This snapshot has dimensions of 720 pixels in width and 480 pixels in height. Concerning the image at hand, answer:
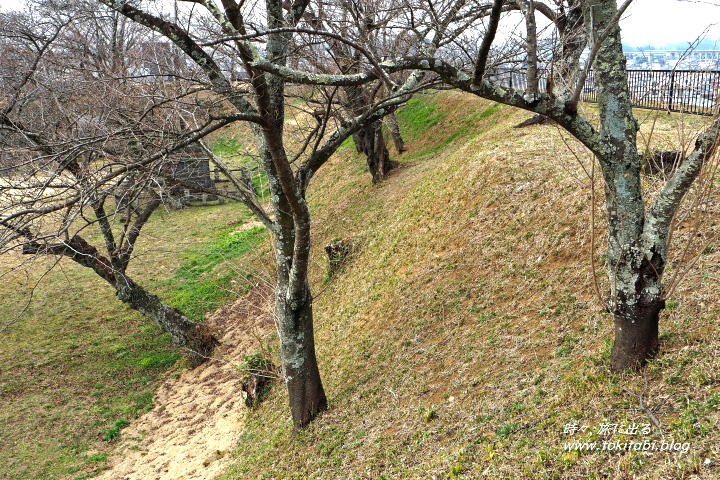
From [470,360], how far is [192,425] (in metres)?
5.81

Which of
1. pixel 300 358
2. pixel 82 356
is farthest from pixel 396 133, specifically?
pixel 300 358

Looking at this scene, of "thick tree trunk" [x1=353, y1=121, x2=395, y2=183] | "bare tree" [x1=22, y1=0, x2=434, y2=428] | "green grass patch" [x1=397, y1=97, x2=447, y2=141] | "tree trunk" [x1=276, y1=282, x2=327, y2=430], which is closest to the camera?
"bare tree" [x1=22, y1=0, x2=434, y2=428]

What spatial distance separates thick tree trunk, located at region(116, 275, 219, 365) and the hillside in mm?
417

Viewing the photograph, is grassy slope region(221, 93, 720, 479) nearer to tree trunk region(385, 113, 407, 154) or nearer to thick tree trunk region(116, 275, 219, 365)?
thick tree trunk region(116, 275, 219, 365)

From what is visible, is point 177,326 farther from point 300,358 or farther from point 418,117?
point 418,117

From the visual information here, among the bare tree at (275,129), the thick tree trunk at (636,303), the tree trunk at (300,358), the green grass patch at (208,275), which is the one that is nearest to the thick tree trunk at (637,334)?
the thick tree trunk at (636,303)

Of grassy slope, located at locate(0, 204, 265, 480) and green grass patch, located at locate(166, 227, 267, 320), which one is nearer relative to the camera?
grassy slope, located at locate(0, 204, 265, 480)

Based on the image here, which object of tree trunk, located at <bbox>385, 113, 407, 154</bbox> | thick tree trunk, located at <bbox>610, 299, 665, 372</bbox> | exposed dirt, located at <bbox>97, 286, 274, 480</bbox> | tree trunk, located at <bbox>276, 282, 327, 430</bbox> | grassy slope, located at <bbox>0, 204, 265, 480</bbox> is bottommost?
exposed dirt, located at <bbox>97, 286, 274, 480</bbox>

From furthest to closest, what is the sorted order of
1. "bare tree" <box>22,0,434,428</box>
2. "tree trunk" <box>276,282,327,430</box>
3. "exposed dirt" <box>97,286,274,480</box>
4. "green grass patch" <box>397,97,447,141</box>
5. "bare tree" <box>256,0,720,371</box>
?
"green grass patch" <box>397,97,447,141</box>
"exposed dirt" <box>97,286,274,480</box>
"tree trunk" <box>276,282,327,430</box>
"bare tree" <box>22,0,434,428</box>
"bare tree" <box>256,0,720,371</box>

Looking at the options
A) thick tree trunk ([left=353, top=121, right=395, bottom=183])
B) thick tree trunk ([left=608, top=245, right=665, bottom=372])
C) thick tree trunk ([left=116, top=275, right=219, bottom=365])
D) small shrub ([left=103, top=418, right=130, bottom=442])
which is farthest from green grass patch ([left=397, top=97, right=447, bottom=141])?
thick tree trunk ([left=608, top=245, right=665, bottom=372])

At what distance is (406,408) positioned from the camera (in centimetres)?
584

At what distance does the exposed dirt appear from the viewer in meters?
7.97

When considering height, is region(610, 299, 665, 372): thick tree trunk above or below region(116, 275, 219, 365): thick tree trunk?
above

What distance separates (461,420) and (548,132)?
840cm
